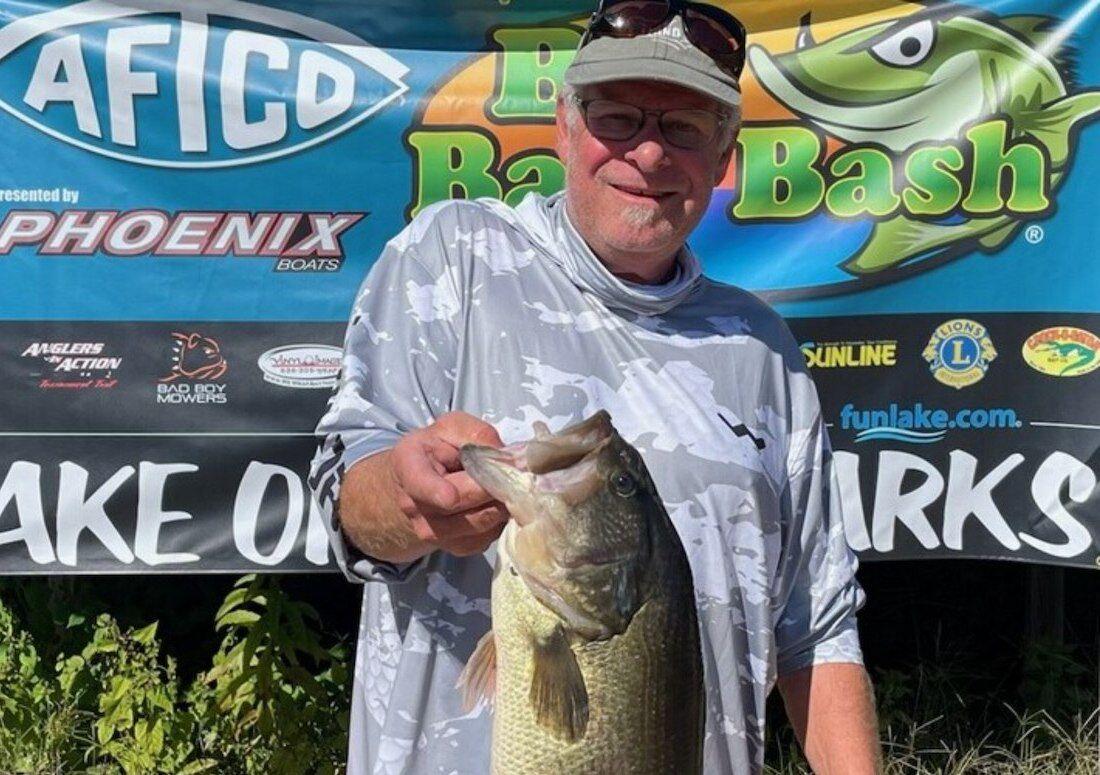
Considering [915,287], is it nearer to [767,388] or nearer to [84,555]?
[767,388]

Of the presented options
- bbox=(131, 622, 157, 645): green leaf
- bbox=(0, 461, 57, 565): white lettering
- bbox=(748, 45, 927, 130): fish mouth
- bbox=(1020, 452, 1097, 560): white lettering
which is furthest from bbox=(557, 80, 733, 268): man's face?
bbox=(131, 622, 157, 645): green leaf

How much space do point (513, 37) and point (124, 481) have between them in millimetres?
1964

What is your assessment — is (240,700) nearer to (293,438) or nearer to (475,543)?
(293,438)

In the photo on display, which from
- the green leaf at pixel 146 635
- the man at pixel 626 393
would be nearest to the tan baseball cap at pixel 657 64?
the man at pixel 626 393

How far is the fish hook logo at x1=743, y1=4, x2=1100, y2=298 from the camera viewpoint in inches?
183

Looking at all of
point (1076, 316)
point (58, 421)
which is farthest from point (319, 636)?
point (1076, 316)

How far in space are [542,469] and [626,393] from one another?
522 mm

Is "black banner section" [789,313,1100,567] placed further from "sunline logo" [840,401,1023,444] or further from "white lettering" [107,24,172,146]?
"white lettering" [107,24,172,146]

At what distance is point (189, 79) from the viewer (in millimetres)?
4559

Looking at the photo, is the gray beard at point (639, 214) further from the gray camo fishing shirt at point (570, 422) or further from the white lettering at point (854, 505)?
the white lettering at point (854, 505)

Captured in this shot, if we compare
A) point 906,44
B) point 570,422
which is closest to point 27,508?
point 570,422

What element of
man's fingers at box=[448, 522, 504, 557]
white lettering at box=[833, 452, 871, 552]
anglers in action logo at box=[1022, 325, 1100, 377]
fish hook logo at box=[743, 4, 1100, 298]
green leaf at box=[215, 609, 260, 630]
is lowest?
green leaf at box=[215, 609, 260, 630]

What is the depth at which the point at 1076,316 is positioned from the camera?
15.2ft

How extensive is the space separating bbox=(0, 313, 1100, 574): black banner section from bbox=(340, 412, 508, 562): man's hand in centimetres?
259
